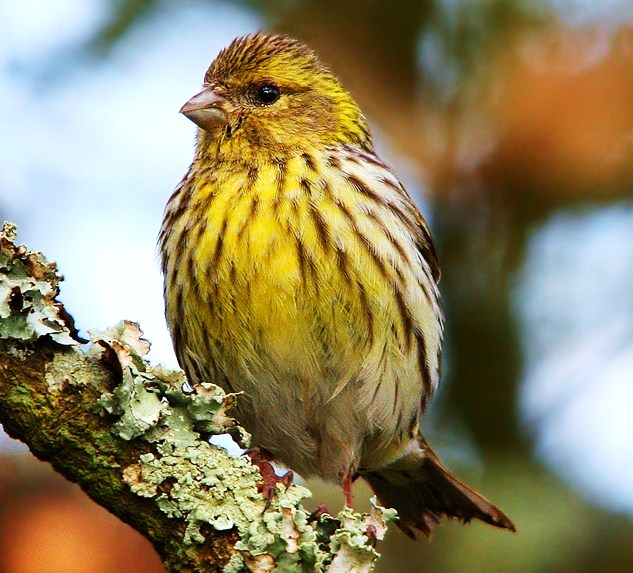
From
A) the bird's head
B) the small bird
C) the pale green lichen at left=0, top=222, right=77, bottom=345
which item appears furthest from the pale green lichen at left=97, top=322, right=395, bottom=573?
the bird's head

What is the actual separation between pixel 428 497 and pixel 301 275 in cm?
165

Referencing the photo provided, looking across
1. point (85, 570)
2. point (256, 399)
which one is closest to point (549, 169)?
point (256, 399)

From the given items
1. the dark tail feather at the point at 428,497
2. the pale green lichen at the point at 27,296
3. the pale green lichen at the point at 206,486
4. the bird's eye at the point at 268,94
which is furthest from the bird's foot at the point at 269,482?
the bird's eye at the point at 268,94

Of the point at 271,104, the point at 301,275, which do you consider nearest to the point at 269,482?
the point at 301,275

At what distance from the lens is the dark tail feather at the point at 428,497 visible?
478cm

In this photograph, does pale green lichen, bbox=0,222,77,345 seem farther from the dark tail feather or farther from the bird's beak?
the dark tail feather

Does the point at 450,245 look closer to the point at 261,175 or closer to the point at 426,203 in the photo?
the point at 426,203

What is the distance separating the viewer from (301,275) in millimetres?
4023

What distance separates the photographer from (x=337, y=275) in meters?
4.07

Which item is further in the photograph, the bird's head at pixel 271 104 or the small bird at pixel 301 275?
the bird's head at pixel 271 104

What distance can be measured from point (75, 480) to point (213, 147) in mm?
2028

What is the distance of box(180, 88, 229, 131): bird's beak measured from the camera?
4551 millimetres

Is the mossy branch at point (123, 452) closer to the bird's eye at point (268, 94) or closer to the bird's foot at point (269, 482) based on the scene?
the bird's foot at point (269, 482)

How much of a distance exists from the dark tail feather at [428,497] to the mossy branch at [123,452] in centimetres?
190
